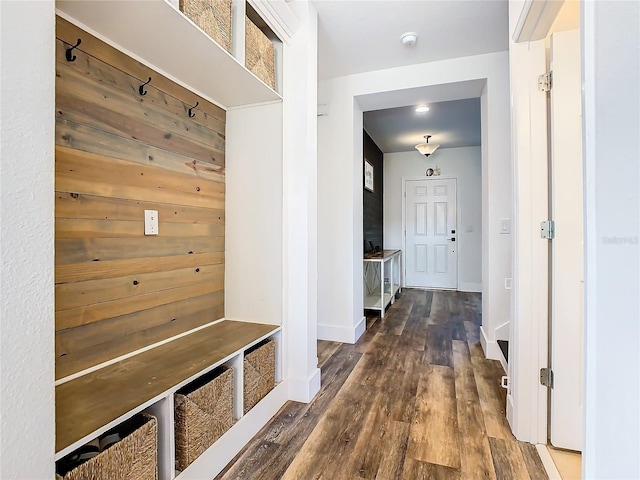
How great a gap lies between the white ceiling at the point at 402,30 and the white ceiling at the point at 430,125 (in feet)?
3.97

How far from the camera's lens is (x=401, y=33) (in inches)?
101

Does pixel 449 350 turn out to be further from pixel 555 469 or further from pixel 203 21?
pixel 203 21

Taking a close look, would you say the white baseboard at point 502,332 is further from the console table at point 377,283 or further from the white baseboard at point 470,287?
the white baseboard at point 470,287

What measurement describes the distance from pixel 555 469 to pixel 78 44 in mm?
2681

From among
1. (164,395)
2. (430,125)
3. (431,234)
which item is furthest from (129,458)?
(431,234)

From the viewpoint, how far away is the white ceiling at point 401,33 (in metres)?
2.26

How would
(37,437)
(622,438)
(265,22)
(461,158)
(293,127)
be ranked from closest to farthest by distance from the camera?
(622,438) → (37,437) → (265,22) → (293,127) → (461,158)

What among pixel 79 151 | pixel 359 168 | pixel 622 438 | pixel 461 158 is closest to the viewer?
pixel 622 438

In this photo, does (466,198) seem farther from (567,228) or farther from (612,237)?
(612,237)

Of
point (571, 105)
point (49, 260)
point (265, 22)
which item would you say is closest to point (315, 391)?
point (49, 260)

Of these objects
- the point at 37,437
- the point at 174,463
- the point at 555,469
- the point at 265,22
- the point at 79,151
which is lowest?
the point at 555,469

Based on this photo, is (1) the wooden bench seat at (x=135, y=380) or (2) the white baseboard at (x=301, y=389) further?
(2) the white baseboard at (x=301, y=389)

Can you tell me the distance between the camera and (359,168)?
3488 mm

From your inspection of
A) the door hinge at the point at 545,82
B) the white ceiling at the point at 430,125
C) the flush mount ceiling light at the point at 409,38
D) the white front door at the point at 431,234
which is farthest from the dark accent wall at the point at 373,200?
the door hinge at the point at 545,82
